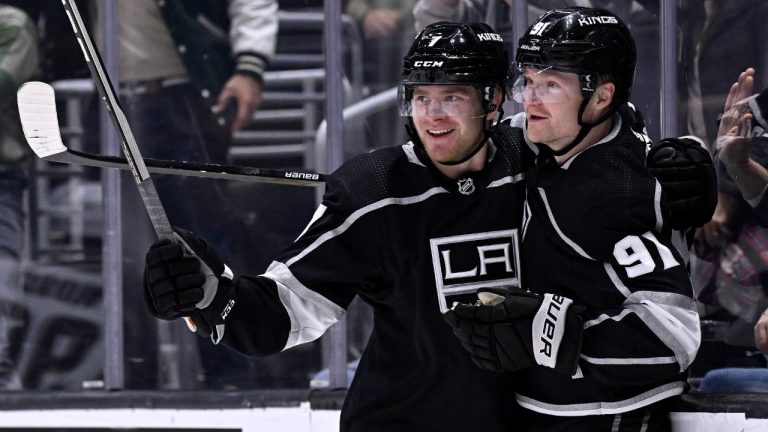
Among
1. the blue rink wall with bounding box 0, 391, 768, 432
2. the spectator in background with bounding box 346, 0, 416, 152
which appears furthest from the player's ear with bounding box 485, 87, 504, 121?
the blue rink wall with bounding box 0, 391, 768, 432

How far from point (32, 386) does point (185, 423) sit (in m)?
0.49

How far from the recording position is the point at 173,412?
10.7ft

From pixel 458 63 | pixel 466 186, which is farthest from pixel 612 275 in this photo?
pixel 458 63

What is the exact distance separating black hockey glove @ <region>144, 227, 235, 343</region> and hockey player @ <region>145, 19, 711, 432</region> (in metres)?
0.01

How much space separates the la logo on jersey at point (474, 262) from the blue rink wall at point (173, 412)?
990 mm

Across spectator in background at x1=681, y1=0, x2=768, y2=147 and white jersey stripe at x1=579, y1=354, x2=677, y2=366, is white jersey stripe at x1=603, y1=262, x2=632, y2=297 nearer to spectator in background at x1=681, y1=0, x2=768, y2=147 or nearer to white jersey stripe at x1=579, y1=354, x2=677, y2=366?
white jersey stripe at x1=579, y1=354, x2=677, y2=366

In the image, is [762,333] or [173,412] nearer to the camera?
[762,333]

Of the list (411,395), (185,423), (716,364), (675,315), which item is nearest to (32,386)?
(185,423)

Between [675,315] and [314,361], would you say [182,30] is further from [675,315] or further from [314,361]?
[675,315]

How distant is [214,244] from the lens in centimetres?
325

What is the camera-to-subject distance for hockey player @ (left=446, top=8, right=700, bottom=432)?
6.23 ft

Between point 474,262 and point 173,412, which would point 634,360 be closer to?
point 474,262

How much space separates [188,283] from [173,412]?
1413mm

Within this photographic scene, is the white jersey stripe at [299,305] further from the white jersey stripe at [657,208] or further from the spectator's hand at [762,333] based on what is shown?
the spectator's hand at [762,333]
